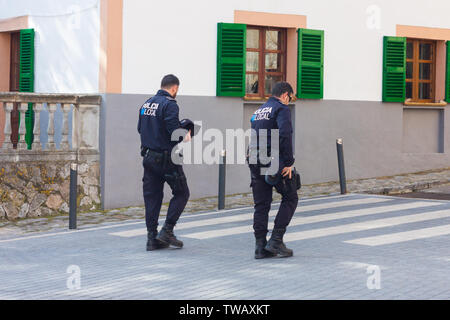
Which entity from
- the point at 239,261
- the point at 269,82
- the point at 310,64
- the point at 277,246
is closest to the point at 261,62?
the point at 269,82

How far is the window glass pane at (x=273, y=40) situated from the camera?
50.1 feet

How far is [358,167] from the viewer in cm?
1598

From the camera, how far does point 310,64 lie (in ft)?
50.3

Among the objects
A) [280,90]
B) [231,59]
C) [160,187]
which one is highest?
[231,59]

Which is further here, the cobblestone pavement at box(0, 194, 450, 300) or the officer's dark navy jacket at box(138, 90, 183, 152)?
the officer's dark navy jacket at box(138, 90, 183, 152)

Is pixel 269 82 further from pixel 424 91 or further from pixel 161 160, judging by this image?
pixel 161 160

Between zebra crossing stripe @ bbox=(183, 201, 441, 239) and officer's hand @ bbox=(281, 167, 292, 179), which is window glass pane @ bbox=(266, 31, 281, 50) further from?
officer's hand @ bbox=(281, 167, 292, 179)

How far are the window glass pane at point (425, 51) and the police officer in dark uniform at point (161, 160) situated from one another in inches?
375

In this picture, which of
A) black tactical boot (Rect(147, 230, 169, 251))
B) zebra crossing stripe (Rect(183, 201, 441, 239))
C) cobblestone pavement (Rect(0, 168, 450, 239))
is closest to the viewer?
black tactical boot (Rect(147, 230, 169, 251))

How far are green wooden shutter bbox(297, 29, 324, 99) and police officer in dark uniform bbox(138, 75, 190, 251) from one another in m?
6.80

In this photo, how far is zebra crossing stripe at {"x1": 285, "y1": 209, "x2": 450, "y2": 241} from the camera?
9.66 m

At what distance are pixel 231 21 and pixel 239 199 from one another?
3258 millimetres

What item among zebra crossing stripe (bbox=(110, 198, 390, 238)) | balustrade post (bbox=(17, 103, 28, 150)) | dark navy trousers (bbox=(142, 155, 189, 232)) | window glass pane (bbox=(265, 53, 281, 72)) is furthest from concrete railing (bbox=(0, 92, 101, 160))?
dark navy trousers (bbox=(142, 155, 189, 232))
